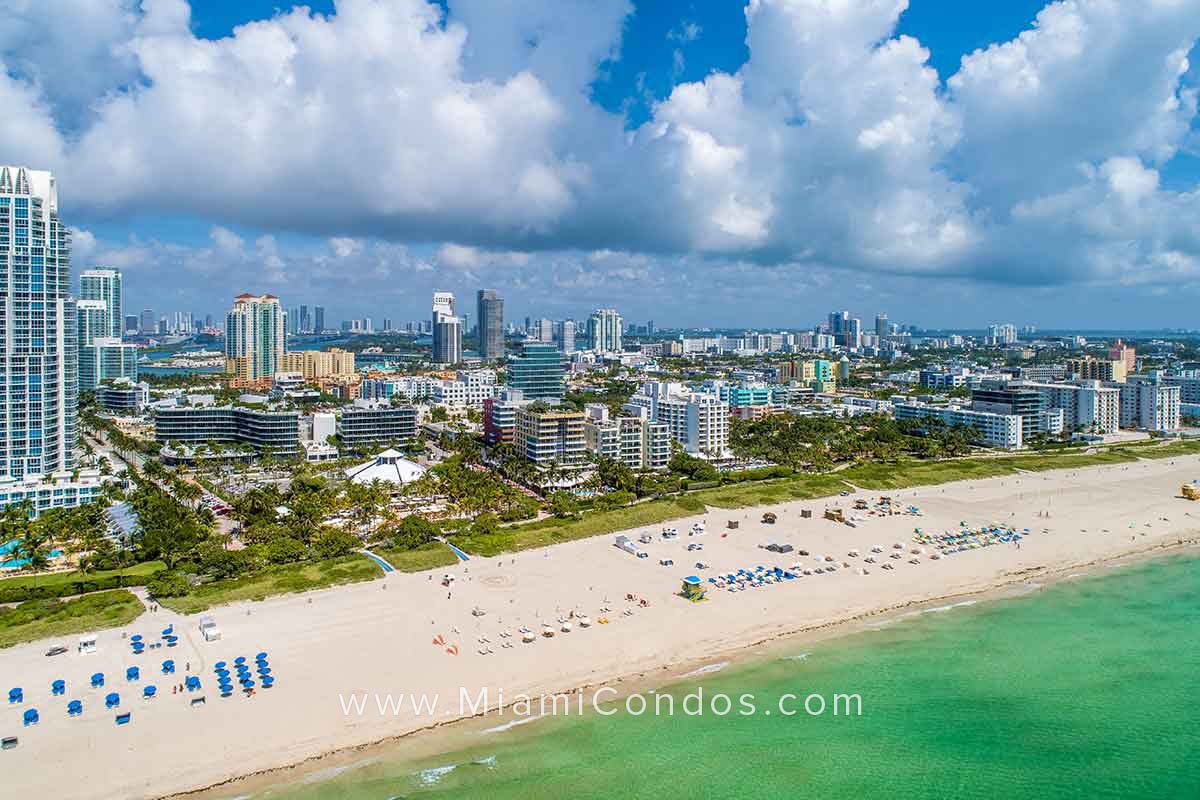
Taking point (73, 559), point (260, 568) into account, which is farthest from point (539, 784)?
point (73, 559)

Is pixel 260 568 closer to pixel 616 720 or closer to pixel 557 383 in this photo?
pixel 616 720

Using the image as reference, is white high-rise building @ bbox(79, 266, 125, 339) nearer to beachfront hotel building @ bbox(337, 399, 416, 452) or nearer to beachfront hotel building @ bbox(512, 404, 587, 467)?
beachfront hotel building @ bbox(337, 399, 416, 452)

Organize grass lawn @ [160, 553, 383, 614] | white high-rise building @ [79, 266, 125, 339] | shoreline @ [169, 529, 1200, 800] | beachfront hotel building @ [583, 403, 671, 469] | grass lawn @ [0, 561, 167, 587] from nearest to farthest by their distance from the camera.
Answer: shoreline @ [169, 529, 1200, 800], grass lawn @ [160, 553, 383, 614], grass lawn @ [0, 561, 167, 587], beachfront hotel building @ [583, 403, 671, 469], white high-rise building @ [79, 266, 125, 339]

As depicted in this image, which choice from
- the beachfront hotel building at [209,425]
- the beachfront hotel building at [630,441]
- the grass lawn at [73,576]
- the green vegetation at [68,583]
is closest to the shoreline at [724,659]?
the green vegetation at [68,583]

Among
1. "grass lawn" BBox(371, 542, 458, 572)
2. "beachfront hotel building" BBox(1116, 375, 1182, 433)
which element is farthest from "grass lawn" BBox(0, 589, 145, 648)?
"beachfront hotel building" BBox(1116, 375, 1182, 433)

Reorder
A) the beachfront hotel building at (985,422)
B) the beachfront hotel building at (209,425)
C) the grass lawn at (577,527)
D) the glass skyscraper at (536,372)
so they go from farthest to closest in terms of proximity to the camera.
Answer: the glass skyscraper at (536,372) < the beachfront hotel building at (985,422) < the beachfront hotel building at (209,425) < the grass lawn at (577,527)

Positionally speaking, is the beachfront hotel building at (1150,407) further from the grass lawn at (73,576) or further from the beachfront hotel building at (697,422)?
the grass lawn at (73,576)

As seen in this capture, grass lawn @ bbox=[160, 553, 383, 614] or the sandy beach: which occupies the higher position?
grass lawn @ bbox=[160, 553, 383, 614]
